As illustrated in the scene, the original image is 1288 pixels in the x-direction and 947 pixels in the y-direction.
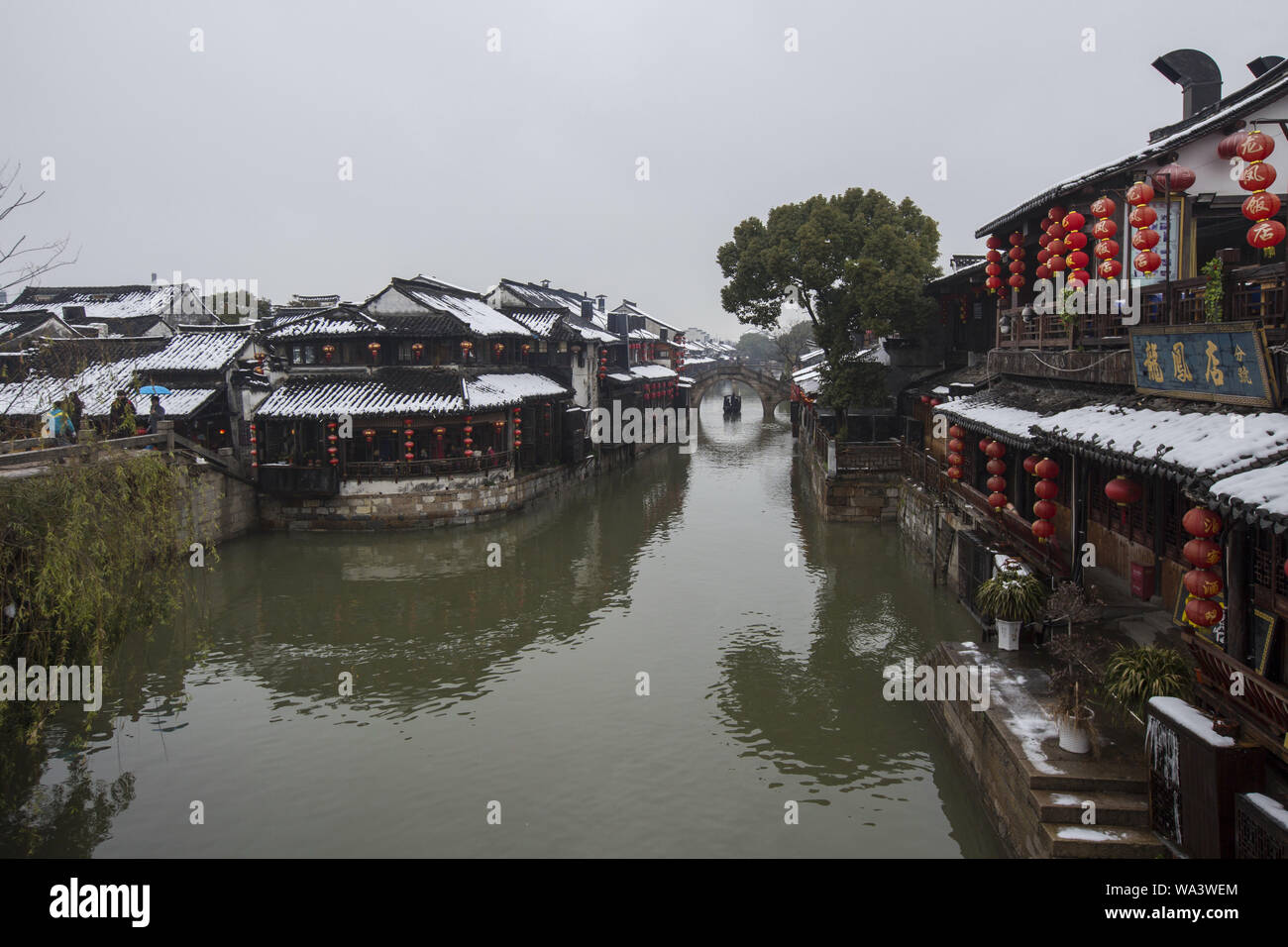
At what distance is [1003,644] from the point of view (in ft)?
42.4

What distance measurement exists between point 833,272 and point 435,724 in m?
26.8

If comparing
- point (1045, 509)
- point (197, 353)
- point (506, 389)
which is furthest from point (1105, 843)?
point (197, 353)

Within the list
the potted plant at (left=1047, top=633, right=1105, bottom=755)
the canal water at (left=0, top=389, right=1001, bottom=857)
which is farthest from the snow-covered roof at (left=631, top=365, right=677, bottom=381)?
the potted plant at (left=1047, top=633, right=1105, bottom=755)

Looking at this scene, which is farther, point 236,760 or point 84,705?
point 84,705

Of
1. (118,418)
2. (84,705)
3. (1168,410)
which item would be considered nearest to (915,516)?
(1168,410)

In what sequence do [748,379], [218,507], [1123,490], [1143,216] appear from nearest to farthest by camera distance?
[1143,216] → [1123,490] → [218,507] → [748,379]

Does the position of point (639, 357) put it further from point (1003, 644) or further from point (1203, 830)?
point (1203, 830)

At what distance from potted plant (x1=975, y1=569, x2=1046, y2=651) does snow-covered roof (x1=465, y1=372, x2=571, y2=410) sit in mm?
20468

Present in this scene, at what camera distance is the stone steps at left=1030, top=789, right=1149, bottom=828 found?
8.24 meters

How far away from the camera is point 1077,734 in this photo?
9117mm

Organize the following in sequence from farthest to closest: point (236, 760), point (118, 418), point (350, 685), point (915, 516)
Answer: point (118, 418) < point (915, 516) < point (350, 685) < point (236, 760)

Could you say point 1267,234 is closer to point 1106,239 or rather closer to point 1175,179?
point 1175,179

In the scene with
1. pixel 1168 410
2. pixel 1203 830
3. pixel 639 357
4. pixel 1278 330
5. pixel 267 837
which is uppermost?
pixel 639 357

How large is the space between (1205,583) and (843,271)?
28.2m
